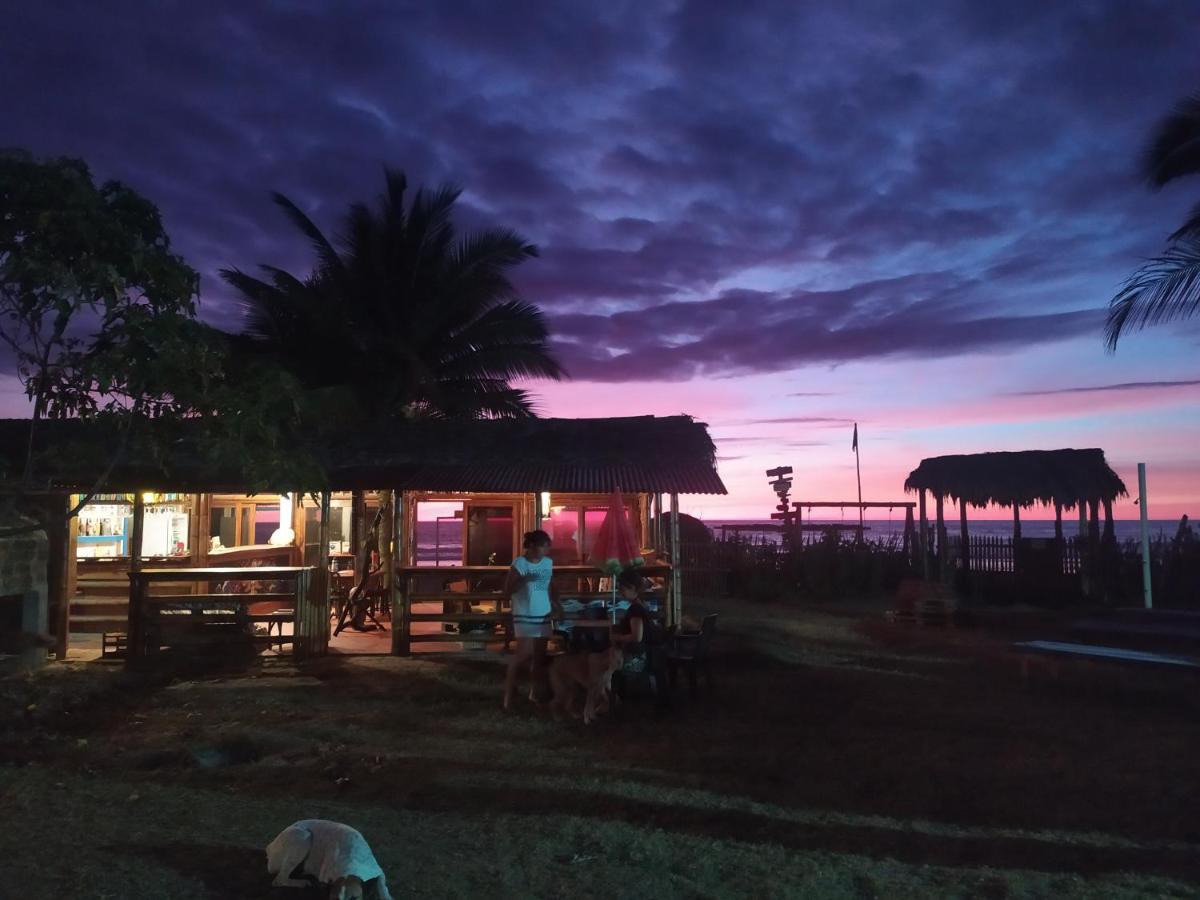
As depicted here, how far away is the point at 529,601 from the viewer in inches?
319

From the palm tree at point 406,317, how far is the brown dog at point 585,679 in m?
11.2

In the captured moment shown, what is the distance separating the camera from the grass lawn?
169 inches

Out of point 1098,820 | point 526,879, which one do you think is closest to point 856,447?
point 1098,820

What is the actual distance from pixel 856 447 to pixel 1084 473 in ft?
32.1

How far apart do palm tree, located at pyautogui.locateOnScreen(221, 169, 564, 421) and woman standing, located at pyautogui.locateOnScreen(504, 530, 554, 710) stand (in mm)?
10727

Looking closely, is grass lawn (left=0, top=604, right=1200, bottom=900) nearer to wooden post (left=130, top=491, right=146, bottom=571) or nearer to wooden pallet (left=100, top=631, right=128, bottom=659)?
wooden pallet (left=100, top=631, right=128, bottom=659)

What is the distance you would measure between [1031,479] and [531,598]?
13241mm

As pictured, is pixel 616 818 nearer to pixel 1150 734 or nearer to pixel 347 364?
pixel 1150 734

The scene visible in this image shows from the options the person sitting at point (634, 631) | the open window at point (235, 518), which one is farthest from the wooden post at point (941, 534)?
the open window at point (235, 518)

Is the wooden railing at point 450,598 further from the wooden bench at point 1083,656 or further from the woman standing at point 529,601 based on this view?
the wooden bench at point 1083,656

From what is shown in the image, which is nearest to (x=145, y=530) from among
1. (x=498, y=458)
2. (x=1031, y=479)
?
(x=498, y=458)

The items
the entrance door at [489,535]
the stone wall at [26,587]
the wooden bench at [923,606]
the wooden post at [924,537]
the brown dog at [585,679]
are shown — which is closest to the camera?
the brown dog at [585,679]

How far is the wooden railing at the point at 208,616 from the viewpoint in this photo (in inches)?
408

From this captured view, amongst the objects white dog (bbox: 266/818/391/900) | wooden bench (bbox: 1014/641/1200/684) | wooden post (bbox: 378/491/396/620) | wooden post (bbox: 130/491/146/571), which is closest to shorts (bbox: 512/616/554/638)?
white dog (bbox: 266/818/391/900)
